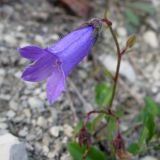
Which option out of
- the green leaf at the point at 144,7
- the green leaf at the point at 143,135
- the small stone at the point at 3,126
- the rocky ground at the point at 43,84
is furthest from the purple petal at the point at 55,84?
the green leaf at the point at 144,7

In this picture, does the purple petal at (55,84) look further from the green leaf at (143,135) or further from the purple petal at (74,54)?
the green leaf at (143,135)

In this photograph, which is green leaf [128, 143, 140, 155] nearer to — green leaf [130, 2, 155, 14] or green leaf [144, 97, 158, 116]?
green leaf [144, 97, 158, 116]

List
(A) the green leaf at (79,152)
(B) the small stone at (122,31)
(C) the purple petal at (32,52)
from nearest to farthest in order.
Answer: (C) the purple petal at (32,52) < (A) the green leaf at (79,152) < (B) the small stone at (122,31)

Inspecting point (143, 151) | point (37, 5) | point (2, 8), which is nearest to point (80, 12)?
point (37, 5)

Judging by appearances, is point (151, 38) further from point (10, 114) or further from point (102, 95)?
point (10, 114)

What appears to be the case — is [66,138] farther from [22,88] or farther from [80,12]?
[80,12]

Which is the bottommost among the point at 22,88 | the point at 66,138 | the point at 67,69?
the point at 66,138
